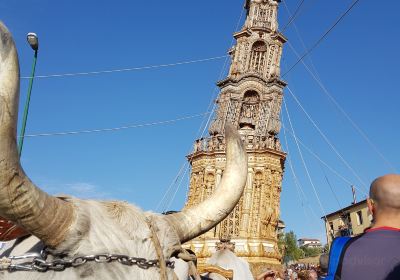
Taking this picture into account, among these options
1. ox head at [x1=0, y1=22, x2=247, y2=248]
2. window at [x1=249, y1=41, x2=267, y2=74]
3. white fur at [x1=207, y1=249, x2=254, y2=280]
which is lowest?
white fur at [x1=207, y1=249, x2=254, y2=280]

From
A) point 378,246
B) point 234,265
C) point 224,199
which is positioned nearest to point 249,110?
point 234,265

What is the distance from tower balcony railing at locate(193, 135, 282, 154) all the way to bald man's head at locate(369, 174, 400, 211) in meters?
21.9

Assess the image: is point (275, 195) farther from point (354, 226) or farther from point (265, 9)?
point (354, 226)

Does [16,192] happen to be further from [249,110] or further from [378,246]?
[249,110]

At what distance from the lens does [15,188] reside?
1611mm

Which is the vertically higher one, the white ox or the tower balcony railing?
the tower balcony railing

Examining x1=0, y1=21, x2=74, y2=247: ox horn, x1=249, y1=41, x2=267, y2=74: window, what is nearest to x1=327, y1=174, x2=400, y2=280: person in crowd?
x1=0, y1=21, x2=74, y2=247: ox horn

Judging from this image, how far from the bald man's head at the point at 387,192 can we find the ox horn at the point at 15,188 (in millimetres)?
1753

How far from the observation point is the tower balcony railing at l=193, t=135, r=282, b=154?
25117 millimetres

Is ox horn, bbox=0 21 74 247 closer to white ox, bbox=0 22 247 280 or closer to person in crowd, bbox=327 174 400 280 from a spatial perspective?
white ox, bbox=0 22 247 280

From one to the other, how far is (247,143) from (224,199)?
2284cm

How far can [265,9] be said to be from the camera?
3003 centimetres

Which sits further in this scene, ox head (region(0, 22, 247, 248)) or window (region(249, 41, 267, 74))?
window (region(249, 41, 267, 74))

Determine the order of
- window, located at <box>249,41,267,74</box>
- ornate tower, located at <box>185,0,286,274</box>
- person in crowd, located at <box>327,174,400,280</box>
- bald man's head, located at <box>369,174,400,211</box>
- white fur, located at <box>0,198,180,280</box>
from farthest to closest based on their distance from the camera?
window, located at <box>249,41,267,74</box>
ornate tower, located at <box>185,0,286,274</box>
bald man's head, located at <box>369,174,400,211</box>
person in crowd, located at <box>327,174,400,280</box>
white fur, located at <box>0,198,180,280</box>
